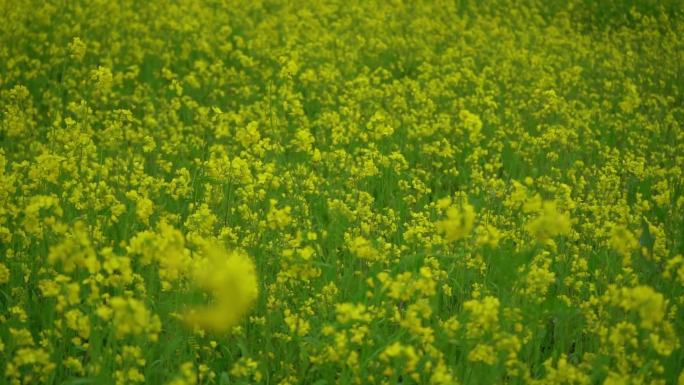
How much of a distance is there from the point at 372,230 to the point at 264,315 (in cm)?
94

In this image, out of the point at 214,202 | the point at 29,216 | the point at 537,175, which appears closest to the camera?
the point at 29,216

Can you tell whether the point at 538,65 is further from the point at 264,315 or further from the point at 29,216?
the point at 29,216

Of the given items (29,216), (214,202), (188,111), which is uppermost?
(29,216)

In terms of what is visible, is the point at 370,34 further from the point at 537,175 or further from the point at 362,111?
the point at 537,175

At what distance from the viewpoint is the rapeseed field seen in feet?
8.90

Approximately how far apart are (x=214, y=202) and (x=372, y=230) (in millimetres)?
850

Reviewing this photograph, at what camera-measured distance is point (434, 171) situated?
5.71 metres

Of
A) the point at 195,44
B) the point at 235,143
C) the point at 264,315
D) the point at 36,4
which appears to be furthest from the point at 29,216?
the point at 36,4

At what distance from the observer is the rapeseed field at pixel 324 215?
271 cm

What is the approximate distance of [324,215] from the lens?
4.63 meters

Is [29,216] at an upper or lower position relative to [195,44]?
upper

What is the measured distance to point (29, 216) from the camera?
9.74ft

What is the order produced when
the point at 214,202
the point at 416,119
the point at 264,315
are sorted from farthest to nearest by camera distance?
the point at 416,119 < the point at 214,202 < the point at 264,315

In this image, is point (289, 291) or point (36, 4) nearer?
point (289, 291)
